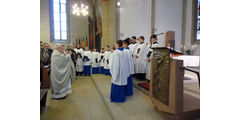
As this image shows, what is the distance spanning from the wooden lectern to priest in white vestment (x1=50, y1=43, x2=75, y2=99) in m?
2.95

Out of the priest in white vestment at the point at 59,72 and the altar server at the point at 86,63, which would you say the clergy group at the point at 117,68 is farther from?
the altar server at the point at 86,63

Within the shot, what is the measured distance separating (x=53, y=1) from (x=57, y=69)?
1276 centimetres

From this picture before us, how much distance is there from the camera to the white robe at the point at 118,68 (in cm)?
369

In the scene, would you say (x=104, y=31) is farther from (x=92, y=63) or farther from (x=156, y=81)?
(x=156, y=81)

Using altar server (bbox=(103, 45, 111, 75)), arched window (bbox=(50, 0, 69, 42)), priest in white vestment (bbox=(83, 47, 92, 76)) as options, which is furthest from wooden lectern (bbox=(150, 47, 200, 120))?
arched window (bbox=(50, 0, 69, 42))

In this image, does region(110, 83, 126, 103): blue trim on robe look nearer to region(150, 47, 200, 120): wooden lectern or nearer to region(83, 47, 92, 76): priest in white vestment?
region(150, 47, 200, 120): wooden lectern

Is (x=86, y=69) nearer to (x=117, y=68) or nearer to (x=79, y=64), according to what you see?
(x=79, y=64)

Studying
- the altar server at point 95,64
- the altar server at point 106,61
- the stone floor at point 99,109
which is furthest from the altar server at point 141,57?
the altar server at point 95,64

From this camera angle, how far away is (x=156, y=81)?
2799mm

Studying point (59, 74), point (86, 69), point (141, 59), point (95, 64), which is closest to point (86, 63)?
point (86, 69)

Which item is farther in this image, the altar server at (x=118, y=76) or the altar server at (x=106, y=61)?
the altar server at (x=106, y=61)

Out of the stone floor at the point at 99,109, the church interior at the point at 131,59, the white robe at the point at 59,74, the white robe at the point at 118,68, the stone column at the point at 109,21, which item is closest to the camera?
the church interior at the point at 131,59
